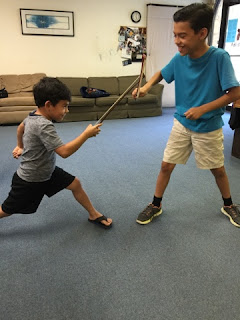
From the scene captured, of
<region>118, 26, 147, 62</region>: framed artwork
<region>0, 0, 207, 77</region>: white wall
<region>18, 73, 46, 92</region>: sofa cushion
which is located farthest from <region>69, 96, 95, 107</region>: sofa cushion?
<region>118, 26, 147, 62</region>: framed artwork

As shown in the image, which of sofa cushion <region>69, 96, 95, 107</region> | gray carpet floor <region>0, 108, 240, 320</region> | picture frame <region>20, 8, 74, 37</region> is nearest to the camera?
gray carpet floor <region>0, 108, 240, 320</region>

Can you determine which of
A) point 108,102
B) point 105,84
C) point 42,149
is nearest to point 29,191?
point 42,149

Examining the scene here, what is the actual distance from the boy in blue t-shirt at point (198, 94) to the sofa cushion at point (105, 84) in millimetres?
4264

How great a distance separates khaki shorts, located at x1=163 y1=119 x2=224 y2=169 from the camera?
167cm

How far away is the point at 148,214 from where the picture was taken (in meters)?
1.90

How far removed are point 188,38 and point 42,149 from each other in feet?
3.24

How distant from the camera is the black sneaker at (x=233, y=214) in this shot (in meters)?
1.85

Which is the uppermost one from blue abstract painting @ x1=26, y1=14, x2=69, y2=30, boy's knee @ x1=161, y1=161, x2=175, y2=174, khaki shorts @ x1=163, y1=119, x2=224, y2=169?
blue abstract painting @ x1=26, y1=14, x2=69, y2=30

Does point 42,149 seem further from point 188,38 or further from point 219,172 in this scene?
point 219,172

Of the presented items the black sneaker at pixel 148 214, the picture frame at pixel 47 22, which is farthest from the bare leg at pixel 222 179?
the picture frame at pixel 47 22

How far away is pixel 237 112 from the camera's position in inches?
114

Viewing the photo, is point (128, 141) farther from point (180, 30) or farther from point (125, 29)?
point (125, 29)

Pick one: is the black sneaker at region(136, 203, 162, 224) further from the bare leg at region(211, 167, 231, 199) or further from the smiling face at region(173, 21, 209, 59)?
the smiling face at region(173, 21, 209, 59)

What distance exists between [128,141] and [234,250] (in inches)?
99.3
